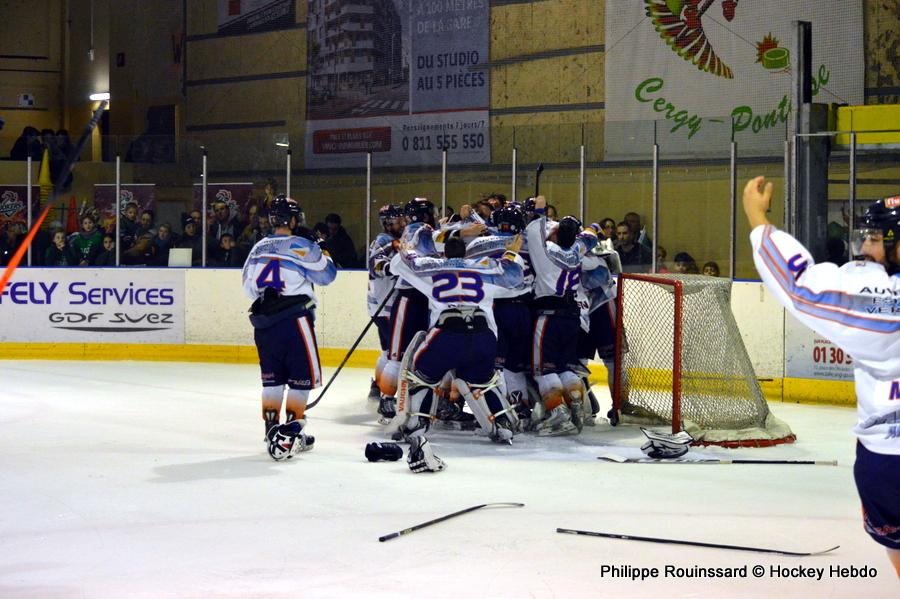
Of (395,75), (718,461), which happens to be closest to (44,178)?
(395,75)

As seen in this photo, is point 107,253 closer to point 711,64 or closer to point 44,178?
point 44,178

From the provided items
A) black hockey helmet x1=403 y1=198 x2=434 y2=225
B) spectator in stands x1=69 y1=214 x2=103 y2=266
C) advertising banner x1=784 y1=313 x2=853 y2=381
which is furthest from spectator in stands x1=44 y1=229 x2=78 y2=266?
advertising banner x1=784 y1=313 x2=853 y2=381

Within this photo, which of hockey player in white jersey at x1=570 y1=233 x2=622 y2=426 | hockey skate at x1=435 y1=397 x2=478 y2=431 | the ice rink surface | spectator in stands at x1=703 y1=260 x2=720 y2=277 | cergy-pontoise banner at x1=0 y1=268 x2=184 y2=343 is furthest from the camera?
cergy-pontoise banner at x1=0 y1=268 x2=184 y2=343

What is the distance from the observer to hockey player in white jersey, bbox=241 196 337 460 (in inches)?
259

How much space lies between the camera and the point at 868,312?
2.97m

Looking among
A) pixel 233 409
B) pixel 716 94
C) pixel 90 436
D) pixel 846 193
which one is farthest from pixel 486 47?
pixel 90 436

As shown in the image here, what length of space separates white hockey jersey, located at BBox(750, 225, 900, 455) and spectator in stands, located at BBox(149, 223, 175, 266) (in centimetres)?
946

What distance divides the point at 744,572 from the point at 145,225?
28.8 feet

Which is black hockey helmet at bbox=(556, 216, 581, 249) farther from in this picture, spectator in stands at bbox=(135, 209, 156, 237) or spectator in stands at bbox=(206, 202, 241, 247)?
spectator in stands at bbox=(135, 209, 156, 237)

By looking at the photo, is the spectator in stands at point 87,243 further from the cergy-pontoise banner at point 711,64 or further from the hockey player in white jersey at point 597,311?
the hockey player in white jersey at point 597,311

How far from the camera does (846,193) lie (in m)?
9.53

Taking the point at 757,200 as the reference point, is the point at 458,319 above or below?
below

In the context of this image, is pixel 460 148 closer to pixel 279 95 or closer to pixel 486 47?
pixel 486 47

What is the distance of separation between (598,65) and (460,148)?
1.81 metres
